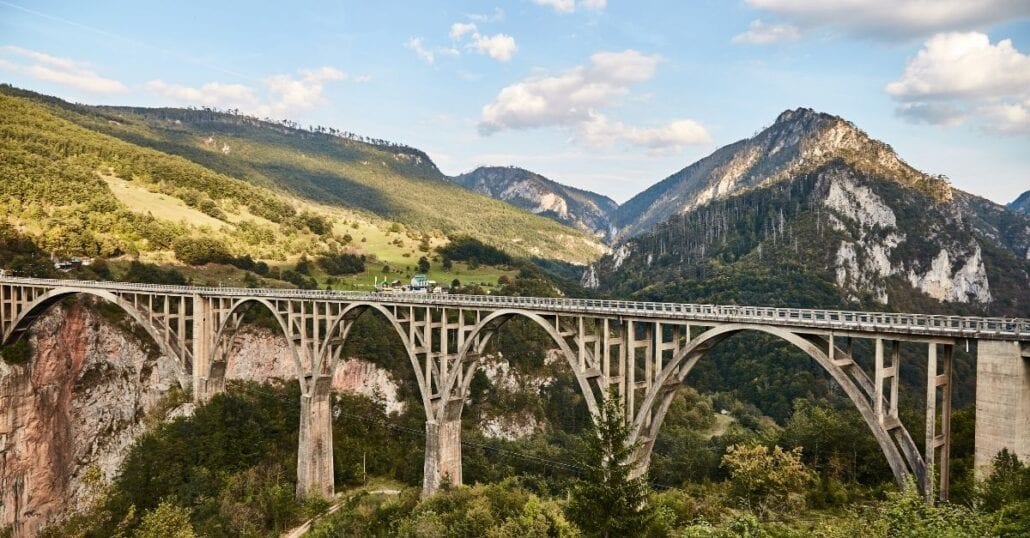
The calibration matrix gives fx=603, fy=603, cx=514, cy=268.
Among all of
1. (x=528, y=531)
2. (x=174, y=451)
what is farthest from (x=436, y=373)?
(x=174, y=451)

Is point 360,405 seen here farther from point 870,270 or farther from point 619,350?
point 870,270

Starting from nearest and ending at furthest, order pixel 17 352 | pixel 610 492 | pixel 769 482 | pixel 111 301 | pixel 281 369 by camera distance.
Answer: pixel 610 492
pixel 769 482
pixel 111 301
pixel 17 352
pixel 281 369

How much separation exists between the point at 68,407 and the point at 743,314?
74473mm

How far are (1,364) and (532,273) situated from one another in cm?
9421

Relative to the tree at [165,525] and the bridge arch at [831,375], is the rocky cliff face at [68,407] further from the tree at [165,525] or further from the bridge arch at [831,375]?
the bridge arch at [831,375]

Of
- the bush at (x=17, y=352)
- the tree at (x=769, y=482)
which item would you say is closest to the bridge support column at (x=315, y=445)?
the tree at (x=769, y=482)

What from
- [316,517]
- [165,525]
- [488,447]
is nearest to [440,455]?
[316,517]

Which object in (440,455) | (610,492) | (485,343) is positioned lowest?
(440,455)

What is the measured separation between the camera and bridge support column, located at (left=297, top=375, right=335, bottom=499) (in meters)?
49.1

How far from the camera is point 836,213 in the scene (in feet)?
652

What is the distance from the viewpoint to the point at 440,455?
42.6 metres

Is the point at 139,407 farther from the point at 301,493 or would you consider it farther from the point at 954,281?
the point at 954,281

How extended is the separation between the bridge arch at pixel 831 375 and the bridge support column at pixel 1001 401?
91.0 inches

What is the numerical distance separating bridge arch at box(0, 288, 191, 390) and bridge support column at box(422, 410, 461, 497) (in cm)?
2862
